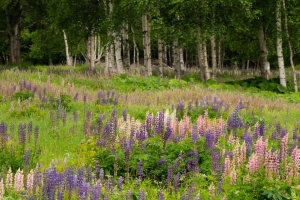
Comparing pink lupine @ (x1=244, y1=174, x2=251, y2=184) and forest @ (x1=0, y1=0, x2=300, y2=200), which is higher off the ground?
forest @ (x1=0, y1=0, x2=300, y2=200)

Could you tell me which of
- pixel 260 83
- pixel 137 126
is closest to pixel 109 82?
pixel 260 83

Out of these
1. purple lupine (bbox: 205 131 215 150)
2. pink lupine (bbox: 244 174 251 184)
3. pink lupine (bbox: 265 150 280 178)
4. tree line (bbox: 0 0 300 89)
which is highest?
tree line (bbox: 0 0 300 89)

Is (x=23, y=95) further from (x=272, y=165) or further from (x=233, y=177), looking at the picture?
(x=272, y=165)

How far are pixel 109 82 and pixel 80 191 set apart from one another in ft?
41.9

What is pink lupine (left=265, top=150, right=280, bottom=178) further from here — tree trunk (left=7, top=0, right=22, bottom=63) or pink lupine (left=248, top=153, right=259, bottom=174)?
tree trunk (left=7, top=0, right=22, bottom=63)

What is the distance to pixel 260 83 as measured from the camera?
20.5m

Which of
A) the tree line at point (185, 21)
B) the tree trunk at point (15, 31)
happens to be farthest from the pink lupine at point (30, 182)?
the tree trunk at point (15, 31)

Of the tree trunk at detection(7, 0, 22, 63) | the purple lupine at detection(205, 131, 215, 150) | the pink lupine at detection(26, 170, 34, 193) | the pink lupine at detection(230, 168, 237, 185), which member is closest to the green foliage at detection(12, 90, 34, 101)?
the purple lupine at detection(205, 131, 215, 150)

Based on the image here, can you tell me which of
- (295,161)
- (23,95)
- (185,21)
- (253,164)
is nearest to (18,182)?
(253,164)

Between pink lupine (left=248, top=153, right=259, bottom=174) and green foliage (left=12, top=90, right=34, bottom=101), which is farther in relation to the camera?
green foliage (left=12, top=90, right=34, bottom=101)

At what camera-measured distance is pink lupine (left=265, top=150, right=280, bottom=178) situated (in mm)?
5133

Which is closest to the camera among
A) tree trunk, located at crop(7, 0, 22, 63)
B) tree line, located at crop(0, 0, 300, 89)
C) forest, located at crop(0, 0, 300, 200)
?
forest, located at crop(0, 0, 300, 200)

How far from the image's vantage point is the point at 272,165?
5148 millimetres

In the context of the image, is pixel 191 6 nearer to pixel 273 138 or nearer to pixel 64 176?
pixel 273 138
